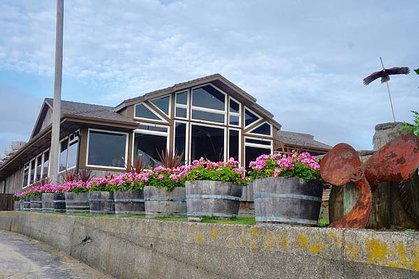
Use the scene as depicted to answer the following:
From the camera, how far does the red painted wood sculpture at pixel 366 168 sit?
9.21 ft

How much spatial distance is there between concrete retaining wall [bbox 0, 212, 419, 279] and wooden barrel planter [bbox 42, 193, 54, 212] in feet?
18.2

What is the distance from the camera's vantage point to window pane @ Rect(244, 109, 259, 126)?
20.7m

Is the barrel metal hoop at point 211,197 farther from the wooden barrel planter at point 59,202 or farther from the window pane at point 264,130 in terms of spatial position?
the window pane at point 264,130

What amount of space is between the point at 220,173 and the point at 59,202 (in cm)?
777

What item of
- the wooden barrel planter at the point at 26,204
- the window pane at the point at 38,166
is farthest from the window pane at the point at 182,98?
the window pane at the point at 38,166

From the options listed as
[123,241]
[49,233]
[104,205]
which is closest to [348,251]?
[123,241]

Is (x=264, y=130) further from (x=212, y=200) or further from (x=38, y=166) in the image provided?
(x=212, y=200)

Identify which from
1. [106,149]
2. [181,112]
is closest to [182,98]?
[181,112]

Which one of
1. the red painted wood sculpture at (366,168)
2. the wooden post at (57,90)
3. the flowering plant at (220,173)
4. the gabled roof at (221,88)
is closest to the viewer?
the red painted wood sculpture at (366,168)

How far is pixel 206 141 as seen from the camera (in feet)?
67.2

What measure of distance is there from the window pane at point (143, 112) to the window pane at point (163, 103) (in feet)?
1.52

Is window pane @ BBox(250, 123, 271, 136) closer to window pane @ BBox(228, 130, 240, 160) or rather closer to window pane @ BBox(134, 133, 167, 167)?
window pane @ BBox(228, 130, 240, 160)

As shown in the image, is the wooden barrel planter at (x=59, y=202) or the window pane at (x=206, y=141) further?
the window pane at (x=206, y=141)

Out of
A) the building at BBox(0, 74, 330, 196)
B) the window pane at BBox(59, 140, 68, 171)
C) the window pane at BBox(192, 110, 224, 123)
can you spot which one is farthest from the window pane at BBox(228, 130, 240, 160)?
the window pane at BBox(59, 140, 68, 171)
